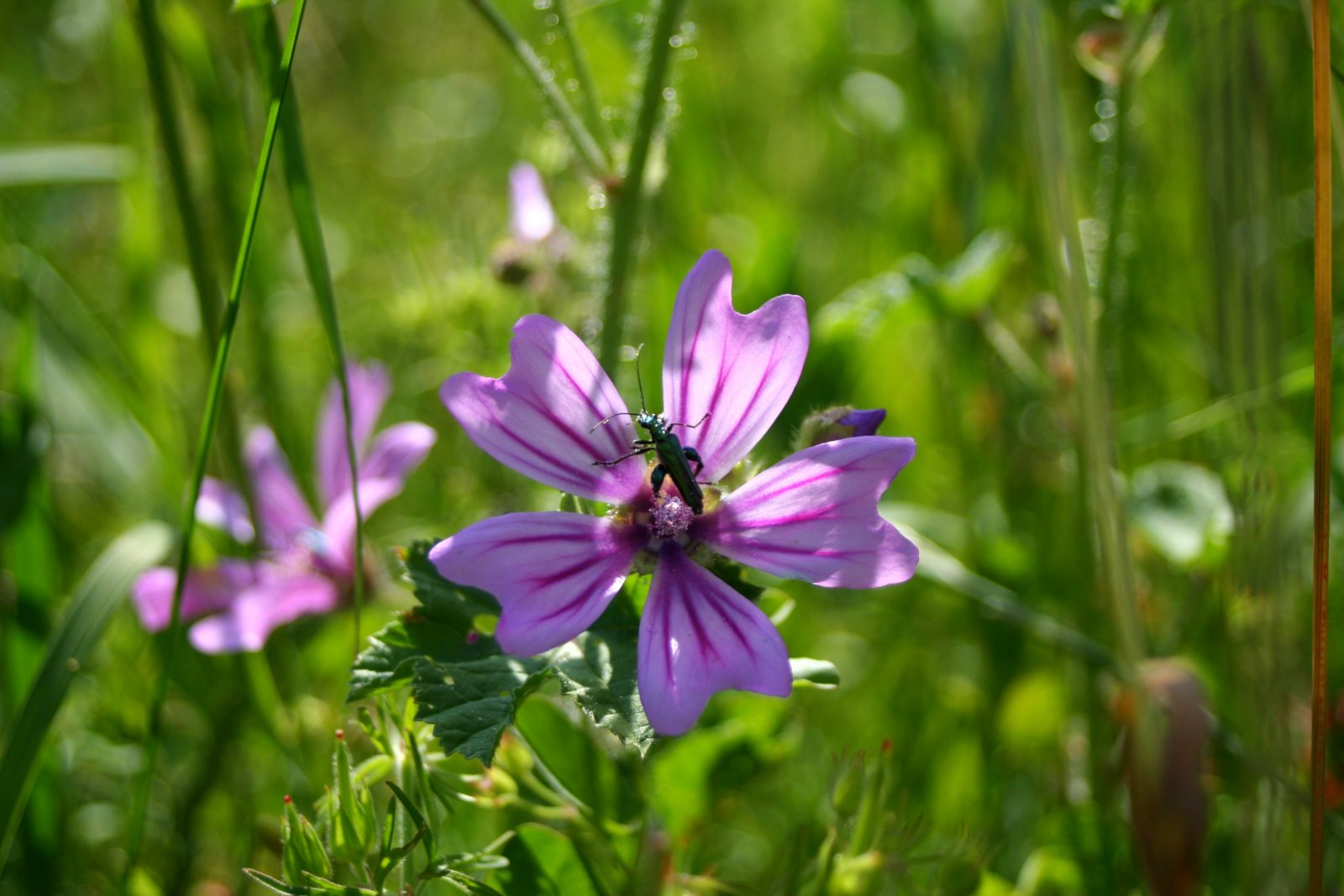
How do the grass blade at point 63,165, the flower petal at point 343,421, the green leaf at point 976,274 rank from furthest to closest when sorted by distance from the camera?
the grass blade at point 63,165, the flower petal at point 343,421, the green leaf at point 976,274

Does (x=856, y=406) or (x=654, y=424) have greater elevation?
(x=654, y=424)

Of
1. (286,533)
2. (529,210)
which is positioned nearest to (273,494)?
(286,533)

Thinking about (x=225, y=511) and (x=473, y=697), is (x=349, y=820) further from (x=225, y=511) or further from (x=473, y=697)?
(x=225, y=511)

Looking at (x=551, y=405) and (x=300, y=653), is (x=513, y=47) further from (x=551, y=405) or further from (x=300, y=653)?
(x=300, y=653)

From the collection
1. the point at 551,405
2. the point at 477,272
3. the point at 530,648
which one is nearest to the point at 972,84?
the point at 477,272

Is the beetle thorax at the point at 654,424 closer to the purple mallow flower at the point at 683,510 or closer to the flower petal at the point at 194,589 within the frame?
the purple mallow flower at the point at 683,510

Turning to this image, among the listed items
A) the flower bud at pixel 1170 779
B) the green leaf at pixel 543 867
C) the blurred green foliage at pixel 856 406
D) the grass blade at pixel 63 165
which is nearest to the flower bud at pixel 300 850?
the blurred green foliage at pixel 856 406
